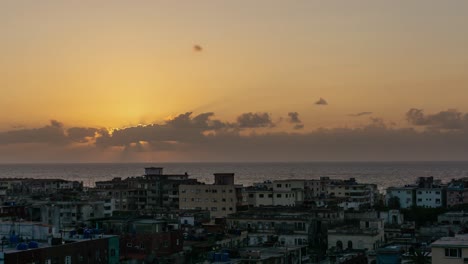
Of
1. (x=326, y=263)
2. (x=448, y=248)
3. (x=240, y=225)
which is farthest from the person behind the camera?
(x=240, y=225)

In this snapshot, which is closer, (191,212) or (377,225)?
(377,225)

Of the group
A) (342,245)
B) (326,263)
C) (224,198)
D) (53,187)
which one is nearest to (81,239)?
(326,263)

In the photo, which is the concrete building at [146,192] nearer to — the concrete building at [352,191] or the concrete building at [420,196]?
the concrete building at [352,191]

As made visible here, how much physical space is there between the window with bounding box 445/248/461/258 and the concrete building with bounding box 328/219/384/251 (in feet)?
83.7

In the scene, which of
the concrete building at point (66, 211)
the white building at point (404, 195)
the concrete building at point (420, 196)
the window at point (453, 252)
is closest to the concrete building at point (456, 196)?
the concrete building at point (420, 196)

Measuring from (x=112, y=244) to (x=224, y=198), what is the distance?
185ft

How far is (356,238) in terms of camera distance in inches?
2660

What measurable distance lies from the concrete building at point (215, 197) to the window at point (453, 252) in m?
69.3

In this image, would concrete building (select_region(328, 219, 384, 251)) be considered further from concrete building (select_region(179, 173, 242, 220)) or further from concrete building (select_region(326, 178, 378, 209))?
concrete building (select_region(326, 178, 378, 209))

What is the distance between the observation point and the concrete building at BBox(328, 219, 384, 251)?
66.8 metres

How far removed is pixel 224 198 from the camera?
11131cm

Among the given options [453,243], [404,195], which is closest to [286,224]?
[453,243]

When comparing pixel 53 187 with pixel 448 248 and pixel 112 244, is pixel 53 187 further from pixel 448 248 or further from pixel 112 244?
pixel 448 248

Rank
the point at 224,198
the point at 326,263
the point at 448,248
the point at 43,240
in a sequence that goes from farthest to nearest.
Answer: the point at 224,198 < the point at 326,263 < the point at 43,240 < the point at 448,248
